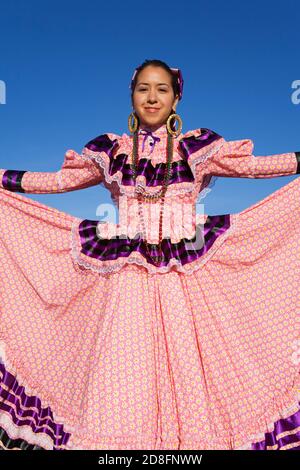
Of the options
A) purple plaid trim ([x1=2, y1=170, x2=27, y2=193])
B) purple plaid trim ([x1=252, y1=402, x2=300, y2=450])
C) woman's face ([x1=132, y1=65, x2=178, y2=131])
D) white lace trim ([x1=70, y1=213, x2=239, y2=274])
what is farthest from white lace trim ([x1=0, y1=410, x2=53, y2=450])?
woman's face ([x1=132, y1=65, x2=178, y2=131])

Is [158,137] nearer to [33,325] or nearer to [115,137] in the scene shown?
[115,137]

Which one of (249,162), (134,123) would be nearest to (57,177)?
(134,123)

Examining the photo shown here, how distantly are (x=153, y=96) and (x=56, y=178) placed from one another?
91cm

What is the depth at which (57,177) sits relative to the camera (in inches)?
128

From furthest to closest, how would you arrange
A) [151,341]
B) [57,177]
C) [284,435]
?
[57,177] → [151,341] → [284,435]

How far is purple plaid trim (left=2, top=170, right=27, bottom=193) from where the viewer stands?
3258 mm

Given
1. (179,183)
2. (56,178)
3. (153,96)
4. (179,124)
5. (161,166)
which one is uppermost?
(153,96)

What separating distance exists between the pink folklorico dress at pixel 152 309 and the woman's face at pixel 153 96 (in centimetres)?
11

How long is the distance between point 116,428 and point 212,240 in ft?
4.23

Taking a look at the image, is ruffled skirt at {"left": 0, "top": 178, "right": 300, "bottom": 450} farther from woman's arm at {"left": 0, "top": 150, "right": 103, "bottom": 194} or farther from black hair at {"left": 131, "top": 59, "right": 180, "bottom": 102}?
black hair at {"left": 131, "top": 59, "right": 180, "bottom": 102}

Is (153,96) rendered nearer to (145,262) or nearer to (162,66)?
(162,66)

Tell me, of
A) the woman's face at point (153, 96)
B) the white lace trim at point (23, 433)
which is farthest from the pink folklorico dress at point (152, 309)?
the woman's face at point (153, 96)

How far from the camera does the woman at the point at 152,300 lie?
2.61 m
